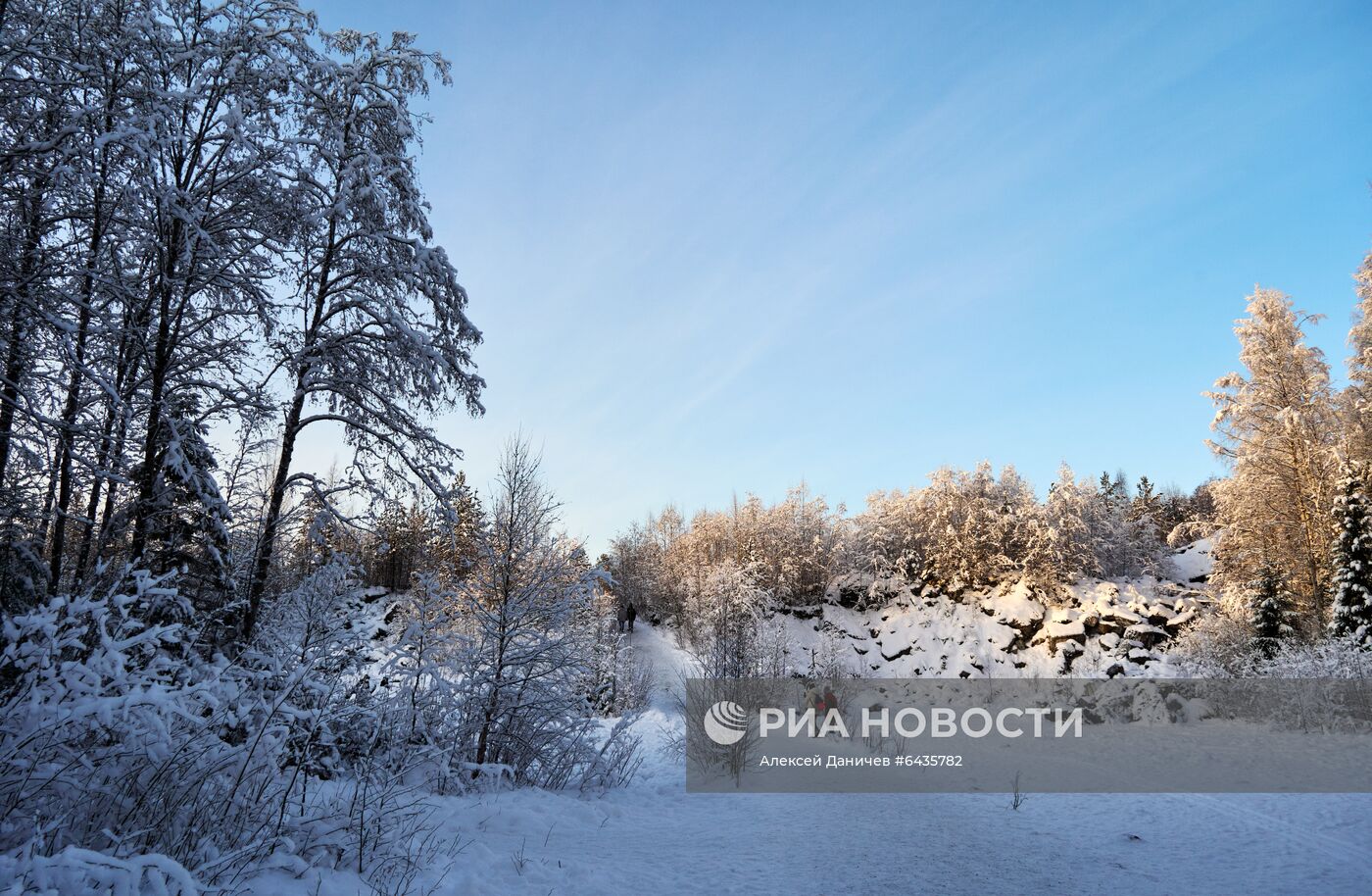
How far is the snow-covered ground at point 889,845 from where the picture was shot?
560 centimetres

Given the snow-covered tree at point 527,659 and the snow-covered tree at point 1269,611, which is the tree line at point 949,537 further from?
the snow-covered tree at point 527,659

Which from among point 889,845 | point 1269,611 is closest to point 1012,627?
point 1269,611

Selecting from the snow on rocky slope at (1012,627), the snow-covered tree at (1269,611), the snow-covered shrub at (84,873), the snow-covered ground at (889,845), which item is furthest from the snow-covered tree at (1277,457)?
the snow-covered shrub at (84,873)

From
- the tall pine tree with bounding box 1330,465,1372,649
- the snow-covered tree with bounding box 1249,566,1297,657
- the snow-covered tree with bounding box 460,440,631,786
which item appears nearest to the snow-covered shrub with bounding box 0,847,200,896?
the snow-covered tree with bounding box 460,440,631,786

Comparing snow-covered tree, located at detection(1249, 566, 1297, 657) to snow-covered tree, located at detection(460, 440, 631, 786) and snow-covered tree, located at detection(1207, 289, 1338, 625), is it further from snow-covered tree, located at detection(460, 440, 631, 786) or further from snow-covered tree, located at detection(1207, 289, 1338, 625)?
snow-covered tree, located at detection(460, 440, 631, 786)

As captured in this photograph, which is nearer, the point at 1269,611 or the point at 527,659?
the point at 527,659

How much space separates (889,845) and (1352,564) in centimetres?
1485

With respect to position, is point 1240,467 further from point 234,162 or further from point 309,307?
point 234,162

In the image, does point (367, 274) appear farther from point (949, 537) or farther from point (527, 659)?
point (949, 537)

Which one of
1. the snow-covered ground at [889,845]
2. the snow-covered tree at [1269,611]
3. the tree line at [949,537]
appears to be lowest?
the snow-covered ground at [889,845]

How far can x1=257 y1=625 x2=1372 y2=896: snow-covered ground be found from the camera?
5.60m

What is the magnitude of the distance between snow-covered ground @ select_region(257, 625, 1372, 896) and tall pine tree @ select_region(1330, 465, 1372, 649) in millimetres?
7333

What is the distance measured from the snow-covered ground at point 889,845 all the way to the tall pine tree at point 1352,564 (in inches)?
289

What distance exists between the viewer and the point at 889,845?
7.08m
